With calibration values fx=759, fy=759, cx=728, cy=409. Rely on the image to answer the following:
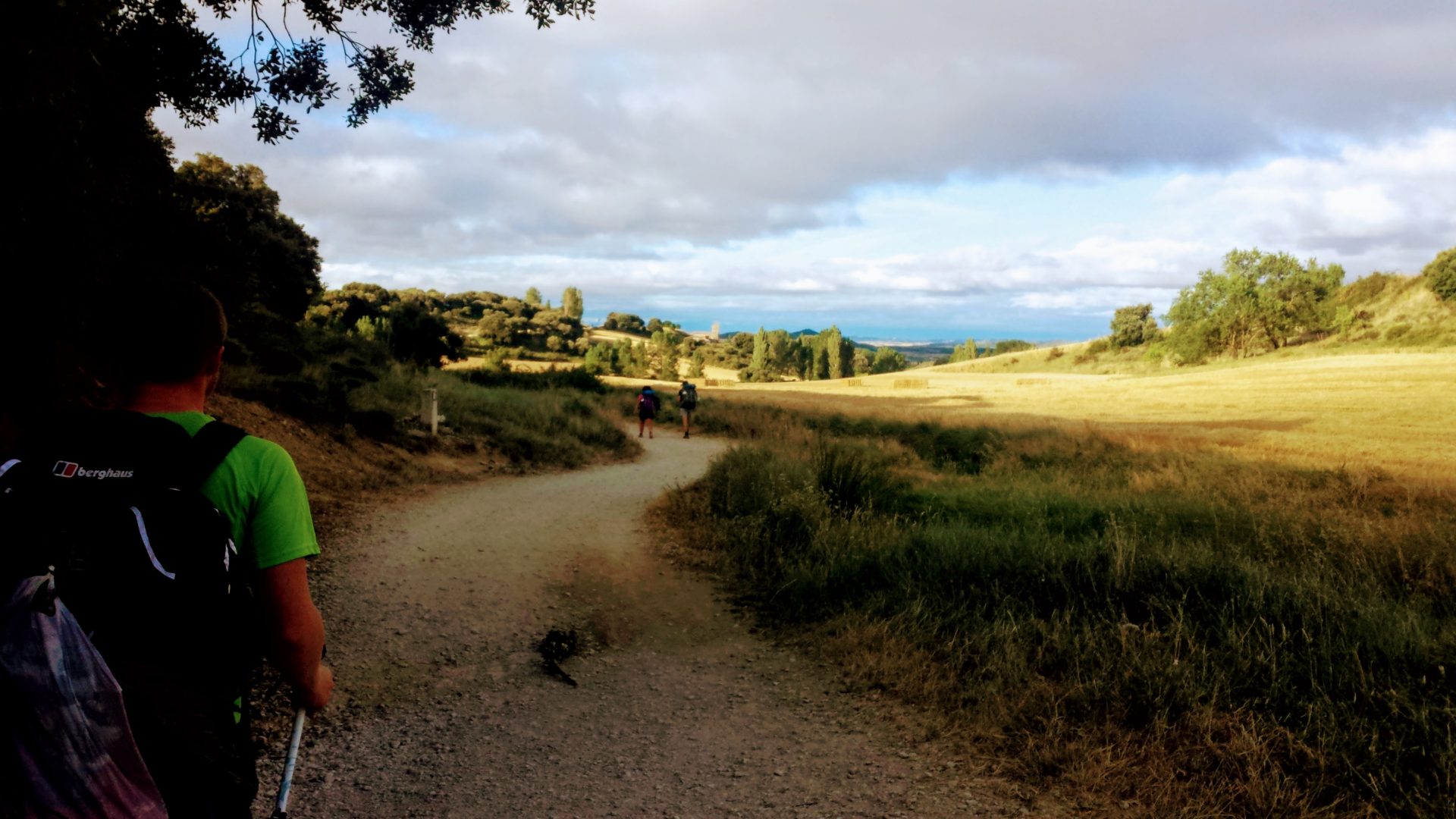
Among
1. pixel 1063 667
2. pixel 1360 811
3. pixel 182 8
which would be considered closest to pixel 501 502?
pixel 182 8

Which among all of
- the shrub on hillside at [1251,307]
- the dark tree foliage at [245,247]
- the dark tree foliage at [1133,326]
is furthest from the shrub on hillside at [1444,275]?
the dark tree foliage at [245,247]

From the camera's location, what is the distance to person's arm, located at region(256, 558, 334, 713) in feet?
6.28

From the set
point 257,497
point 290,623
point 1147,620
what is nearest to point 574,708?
point 290,623

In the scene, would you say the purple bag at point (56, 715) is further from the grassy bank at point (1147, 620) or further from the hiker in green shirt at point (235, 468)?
the grassy bank at point (1147, 620)

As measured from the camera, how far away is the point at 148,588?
64.3 inches

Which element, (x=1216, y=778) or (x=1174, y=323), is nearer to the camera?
(x=1216, y=778)

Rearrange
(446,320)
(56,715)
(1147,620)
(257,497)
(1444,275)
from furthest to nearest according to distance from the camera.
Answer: (1444,275)
(446,320)
(1147,620)
(257,497)
(56,715)

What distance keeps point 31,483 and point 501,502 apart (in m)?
11.0

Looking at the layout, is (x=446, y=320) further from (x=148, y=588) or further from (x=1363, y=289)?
(x=1363, y=289)

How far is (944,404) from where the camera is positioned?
4938 centimetres

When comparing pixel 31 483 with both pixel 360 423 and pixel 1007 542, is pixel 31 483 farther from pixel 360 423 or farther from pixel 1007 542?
pixel 360 423

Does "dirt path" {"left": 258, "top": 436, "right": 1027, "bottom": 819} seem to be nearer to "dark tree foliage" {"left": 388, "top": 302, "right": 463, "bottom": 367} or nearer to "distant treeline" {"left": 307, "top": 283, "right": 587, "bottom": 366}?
"distant treeline" {"left": 307, "top": 283, "right": 587, "bottom": 366}

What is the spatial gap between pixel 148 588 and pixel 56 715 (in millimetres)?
279

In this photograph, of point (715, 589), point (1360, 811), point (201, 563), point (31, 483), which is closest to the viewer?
point (31, 483)
